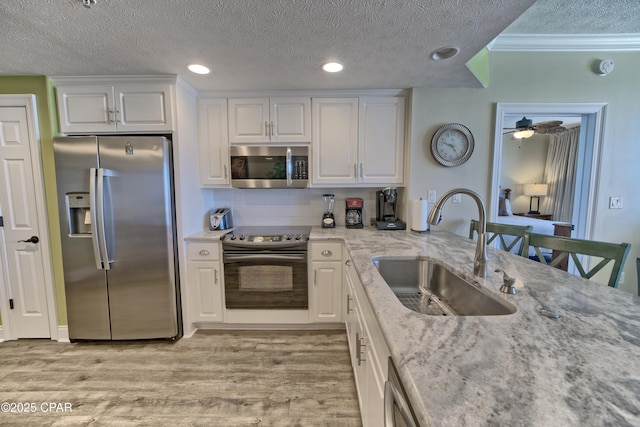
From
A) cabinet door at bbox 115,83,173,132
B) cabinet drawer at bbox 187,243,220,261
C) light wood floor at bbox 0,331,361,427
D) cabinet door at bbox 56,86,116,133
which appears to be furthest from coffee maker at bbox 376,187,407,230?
cabinet door at bbox 56,86,116,133

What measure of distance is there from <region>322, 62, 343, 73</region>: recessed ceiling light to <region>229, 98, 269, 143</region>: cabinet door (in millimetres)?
754

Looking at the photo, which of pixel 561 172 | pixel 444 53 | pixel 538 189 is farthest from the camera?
pixel 538 189

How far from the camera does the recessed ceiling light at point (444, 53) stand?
5.63 ft

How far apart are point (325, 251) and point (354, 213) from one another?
23.8 inches

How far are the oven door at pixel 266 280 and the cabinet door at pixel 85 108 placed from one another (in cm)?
156

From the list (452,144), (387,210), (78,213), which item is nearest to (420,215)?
(387,210)

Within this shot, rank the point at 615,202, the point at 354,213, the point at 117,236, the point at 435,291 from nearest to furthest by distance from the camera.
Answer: the point at 435,291 < the point at 117,236 < the point at 615,202 < the point at 354,213

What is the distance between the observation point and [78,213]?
2143mm

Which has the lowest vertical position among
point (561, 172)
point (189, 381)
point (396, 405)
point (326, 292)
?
point (189, 381)

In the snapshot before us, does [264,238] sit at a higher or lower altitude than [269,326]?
higher

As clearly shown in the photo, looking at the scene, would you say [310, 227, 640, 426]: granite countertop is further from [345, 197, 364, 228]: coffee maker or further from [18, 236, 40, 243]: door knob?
[18, 236, 40, 243]: door knob

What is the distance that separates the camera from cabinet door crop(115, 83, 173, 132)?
2150 millimetres

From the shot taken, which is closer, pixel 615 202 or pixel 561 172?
pixel 615 202

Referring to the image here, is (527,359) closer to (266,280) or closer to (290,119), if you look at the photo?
(266,280)
